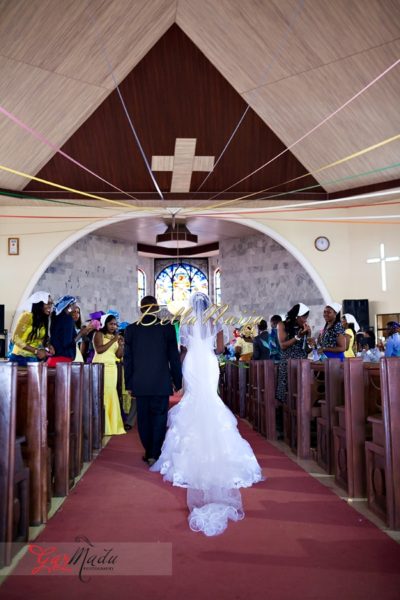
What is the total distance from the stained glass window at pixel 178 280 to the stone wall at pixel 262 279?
2336 millimetres

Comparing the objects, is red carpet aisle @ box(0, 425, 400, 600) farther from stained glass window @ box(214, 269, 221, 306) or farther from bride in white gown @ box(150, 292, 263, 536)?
stained glass window @ box(214, 269, 221, 306)

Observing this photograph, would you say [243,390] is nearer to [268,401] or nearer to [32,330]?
[268,401]

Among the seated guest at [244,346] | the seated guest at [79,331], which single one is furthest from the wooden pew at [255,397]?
the seated guest at [244,346]

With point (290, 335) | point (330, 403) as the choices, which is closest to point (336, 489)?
point (330, 403)

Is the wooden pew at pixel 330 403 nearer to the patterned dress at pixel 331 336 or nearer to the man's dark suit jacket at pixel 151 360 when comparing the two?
the man's dark suit jacket at pixel 151 360

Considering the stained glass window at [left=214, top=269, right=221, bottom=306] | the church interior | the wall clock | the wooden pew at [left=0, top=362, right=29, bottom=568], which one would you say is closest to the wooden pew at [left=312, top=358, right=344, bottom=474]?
the church interior

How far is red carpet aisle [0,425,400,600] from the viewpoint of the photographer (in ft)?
7.27

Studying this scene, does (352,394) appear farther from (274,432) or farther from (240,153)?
(240,153)

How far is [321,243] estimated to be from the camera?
12836 mm

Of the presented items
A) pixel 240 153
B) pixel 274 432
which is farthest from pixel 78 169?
pixel 274 432

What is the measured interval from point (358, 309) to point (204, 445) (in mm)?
8852

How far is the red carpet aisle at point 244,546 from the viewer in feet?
7.27

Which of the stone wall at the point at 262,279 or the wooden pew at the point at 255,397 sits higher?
the stone wall at the point at 262,279

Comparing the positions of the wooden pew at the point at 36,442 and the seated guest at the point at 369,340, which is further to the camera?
the seated guest at the point at 369,340
